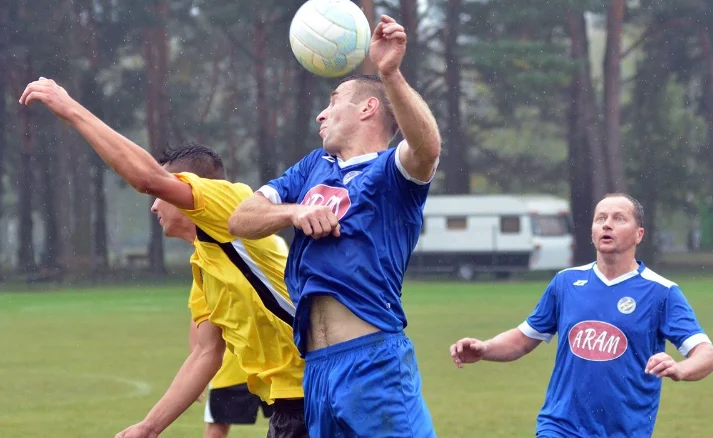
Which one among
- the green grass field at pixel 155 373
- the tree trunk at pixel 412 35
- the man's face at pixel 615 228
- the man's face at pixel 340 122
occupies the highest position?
the tree trunk at pixel 412 35

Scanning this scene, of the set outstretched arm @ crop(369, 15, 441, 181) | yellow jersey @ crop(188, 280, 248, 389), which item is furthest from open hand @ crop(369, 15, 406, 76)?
yellow jersey @ crop(188, 280, 248, 389)

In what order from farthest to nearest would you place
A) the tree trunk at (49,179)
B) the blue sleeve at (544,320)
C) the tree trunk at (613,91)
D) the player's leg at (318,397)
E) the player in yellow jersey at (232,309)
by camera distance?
the tree trunk at (49,179) < the tree trunk at (613,91) < the blue sleeve at (544,320) < the player in yellow jersey at (232,309) < the player's leg at (318,397)

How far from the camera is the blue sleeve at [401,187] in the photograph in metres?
3.94

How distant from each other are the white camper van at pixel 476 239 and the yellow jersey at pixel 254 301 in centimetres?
2877

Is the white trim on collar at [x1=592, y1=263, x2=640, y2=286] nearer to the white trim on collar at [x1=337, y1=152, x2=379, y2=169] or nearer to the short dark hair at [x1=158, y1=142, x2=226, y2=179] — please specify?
the white trim on collar at [x1=337, y1=152, x2=379, y2=169]

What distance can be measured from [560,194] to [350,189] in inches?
1660

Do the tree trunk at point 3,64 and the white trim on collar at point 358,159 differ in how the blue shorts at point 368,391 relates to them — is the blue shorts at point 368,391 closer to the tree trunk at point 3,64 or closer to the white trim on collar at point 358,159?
the white trim on collar at point 358,159

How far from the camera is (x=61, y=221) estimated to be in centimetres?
3666

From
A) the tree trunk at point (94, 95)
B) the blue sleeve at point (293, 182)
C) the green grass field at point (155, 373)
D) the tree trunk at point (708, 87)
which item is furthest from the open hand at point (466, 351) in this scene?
the tree trunk at point (708, 87)

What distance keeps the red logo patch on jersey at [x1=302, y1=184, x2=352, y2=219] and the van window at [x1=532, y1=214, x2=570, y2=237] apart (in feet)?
101

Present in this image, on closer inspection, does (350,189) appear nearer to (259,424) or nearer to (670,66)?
(259,424)

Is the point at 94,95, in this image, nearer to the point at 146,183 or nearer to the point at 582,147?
the point at 582,147

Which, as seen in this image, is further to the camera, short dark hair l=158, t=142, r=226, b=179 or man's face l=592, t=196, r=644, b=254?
man's face l=592, t=196, r=644, b=254

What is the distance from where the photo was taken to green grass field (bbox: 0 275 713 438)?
911cm
